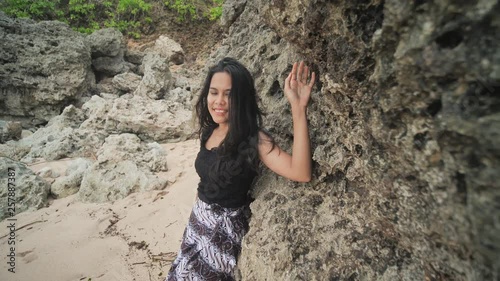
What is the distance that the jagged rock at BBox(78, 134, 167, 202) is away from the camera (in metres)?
3.93

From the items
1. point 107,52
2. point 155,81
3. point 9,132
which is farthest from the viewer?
point 107,52

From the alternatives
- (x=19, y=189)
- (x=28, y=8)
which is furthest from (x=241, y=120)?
(x=28, y=8)

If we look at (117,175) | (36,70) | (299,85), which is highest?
(299,85)

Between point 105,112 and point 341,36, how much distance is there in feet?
20.6

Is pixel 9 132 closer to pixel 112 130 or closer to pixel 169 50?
pixel 112 130

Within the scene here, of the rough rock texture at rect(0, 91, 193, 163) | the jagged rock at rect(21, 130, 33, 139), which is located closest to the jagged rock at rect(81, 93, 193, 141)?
the rough rock texture at rect(0, 91, 193, 163)

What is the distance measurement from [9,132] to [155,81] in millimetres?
3820

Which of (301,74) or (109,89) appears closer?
(301,74)

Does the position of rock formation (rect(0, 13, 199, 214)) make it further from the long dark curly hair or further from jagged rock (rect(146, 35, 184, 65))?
the long dark curly hair

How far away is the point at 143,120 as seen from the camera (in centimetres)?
582

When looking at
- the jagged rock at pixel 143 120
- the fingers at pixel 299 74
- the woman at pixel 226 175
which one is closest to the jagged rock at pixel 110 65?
the jagged rock at pixel 143 120

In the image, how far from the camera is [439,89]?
709mm

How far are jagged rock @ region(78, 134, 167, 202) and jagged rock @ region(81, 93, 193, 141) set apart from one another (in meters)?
1.29

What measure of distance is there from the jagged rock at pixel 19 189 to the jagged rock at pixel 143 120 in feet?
6.40
